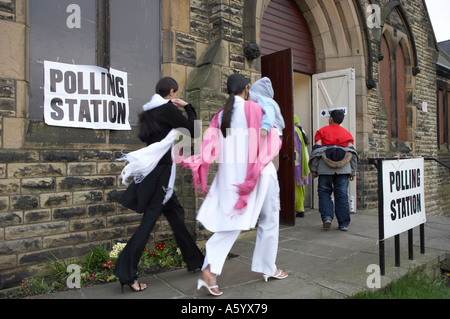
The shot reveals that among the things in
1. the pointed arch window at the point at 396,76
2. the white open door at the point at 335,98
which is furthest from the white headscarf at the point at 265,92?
the pointed arch window at the point at 396,76

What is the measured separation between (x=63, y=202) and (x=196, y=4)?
3250 mm

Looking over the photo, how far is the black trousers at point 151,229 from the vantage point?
2986 mm

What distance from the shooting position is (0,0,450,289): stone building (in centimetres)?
359

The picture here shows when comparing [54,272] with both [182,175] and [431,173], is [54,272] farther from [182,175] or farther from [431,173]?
[431,173]

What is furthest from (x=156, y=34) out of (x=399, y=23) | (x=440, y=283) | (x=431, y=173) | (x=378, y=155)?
(x=431, y=173)

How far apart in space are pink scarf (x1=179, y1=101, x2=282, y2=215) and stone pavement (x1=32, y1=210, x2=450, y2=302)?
0.80 meters

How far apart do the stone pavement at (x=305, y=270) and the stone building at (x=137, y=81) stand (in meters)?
0.79

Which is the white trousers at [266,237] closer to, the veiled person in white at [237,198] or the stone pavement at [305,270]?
the veiled person in white at [237,198]

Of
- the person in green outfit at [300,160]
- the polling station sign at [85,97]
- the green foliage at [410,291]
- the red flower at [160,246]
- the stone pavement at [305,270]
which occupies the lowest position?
the green foliage at [410,291]

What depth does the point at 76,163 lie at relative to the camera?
3.94 meters

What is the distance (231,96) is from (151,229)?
1.35 m
